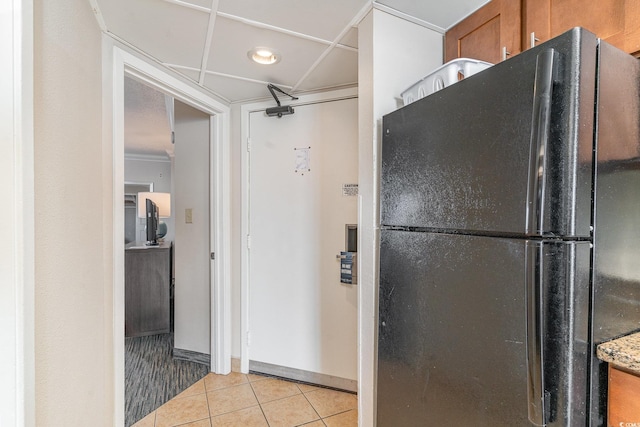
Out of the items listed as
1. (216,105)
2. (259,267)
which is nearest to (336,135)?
(216,105)

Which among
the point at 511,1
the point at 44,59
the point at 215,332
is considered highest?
the point at 511,1

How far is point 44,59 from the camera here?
960mm

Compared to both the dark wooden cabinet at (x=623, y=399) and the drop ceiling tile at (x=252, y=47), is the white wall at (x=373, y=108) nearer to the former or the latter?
the drop ceiling tile at (x=252, y=47)

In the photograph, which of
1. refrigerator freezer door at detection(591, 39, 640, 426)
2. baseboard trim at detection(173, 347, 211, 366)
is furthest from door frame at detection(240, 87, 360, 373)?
Result: refrigerator freezer door at detection(591, 39, 640, 426)

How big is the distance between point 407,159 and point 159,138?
4505 millimetres

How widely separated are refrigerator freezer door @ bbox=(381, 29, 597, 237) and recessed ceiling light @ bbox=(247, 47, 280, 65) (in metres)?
1.02

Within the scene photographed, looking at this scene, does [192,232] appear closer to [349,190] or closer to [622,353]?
[349,190]

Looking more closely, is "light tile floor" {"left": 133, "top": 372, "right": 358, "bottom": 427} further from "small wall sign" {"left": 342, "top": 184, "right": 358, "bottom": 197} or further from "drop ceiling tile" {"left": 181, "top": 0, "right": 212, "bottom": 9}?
"drop ceiling tile" {"left": 181, "top": 0, "right": 212, "bottom": 9}

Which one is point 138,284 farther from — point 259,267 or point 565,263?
point 565,263

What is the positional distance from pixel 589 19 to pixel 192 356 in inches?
124

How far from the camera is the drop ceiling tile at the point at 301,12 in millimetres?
1327

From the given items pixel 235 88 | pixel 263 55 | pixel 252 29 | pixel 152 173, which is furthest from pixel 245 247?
pixel 152 173

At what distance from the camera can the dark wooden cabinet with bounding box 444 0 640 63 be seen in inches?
36.6

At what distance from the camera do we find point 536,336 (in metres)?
0.72
